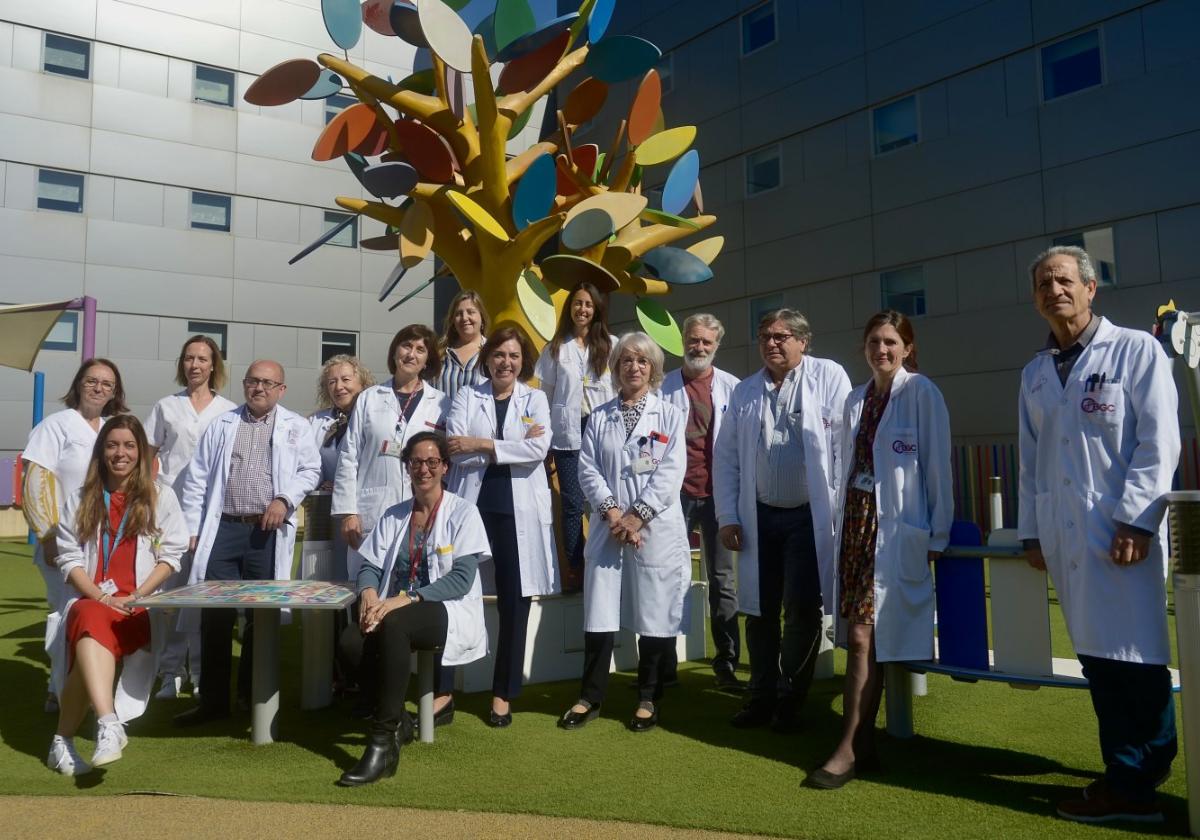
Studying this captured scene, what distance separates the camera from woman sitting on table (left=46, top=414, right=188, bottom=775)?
4.00m

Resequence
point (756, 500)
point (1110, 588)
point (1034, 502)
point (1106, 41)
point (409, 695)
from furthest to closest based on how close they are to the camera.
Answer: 1. point (1106, 41)
2. point (409, 695)
3. point (756, 500)
4. point (1034, 502)
5. point (1110, 588)

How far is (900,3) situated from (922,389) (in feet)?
47.9

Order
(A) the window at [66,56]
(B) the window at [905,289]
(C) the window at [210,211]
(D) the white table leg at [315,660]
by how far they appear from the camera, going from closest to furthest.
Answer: (D) the white table leg at [315,660], (B) the window at [905,289], (A) the window at [66,56], (C) the window at [210,211]

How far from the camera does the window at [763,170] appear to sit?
18406 mm

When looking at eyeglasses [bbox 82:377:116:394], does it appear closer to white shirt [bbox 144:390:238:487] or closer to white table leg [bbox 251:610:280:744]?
white shirt [bbox 144:390:238:487]

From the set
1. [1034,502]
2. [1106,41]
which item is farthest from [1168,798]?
[1106,41]

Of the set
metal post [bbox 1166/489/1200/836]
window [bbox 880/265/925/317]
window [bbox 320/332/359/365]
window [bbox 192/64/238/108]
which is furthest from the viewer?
window [bbox 320/332/359/365]

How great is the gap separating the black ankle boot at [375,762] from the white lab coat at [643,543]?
3.77 feet

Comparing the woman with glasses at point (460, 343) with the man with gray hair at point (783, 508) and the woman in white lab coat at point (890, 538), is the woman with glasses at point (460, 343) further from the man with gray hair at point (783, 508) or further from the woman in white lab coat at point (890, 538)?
the woman in white lab coat at point (890, 538)

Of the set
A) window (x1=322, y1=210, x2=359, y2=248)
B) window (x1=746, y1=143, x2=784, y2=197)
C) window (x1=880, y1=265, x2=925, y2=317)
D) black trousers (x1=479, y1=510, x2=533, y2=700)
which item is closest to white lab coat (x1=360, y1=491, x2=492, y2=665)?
black trousers (x1=479, y1=510, x2=533, y2=700)

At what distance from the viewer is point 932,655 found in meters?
3.84

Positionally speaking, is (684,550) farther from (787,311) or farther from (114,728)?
(114,728)

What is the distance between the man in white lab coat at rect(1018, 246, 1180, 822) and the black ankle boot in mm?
2481

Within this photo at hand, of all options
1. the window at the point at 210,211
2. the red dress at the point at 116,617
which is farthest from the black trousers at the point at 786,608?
the window at the point at 210,211
